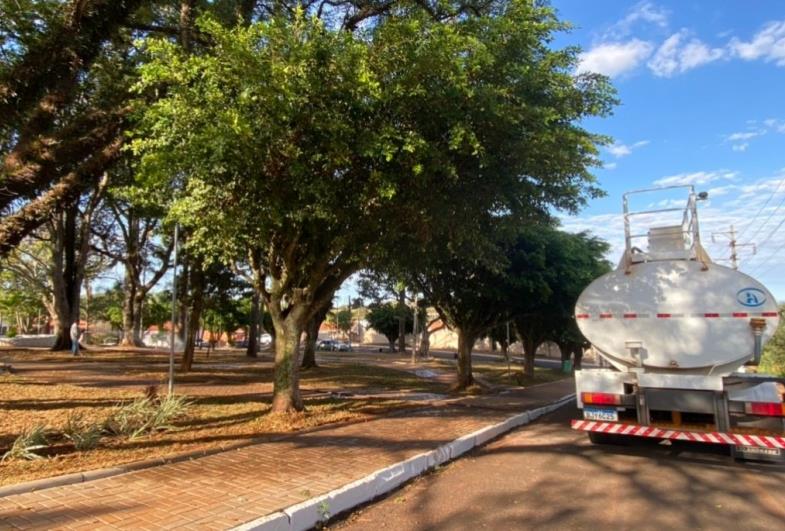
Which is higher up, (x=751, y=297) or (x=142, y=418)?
(x=751, y=297)

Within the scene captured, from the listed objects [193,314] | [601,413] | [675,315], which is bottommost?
[601,413]

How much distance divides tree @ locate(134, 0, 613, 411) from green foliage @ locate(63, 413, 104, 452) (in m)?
3.43

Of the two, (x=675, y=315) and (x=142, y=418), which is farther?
(x=675, y=315)

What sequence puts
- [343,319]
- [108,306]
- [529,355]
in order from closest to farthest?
1. [529,355]
2. [108,306]
3. [343,319]

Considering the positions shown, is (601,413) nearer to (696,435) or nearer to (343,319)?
(696,435)

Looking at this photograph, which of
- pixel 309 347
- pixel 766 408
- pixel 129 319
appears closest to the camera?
pixel 766 408

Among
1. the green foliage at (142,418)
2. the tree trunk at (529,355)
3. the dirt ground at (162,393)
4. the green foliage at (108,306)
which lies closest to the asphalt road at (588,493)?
the dirt ground at (162,393)

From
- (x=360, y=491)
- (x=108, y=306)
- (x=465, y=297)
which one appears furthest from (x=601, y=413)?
(x=108, y=306)

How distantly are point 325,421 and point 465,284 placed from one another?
9.01m

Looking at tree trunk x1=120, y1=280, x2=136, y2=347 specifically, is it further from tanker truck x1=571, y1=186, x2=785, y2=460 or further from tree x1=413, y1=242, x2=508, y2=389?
tanker truck x1=571, y1=186, x2=785, y2=460

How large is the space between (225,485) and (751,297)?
7678 mm

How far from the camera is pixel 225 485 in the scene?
6.05m

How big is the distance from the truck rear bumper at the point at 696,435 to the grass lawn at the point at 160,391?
4581mm

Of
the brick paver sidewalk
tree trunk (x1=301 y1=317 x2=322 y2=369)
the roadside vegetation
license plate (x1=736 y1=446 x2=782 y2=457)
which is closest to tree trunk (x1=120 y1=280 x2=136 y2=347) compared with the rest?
tree trunk (x1=301 y1=317 x2=322 y2=369)
